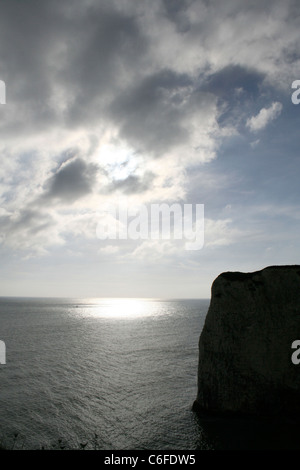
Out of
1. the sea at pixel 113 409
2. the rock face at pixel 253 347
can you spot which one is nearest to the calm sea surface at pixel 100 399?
the sea at pixel 113 409

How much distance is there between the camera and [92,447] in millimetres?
19031

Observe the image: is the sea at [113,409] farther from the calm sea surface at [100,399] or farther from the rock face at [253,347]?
the rock face at [253,347]

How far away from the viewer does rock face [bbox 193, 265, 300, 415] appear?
22.7 meters

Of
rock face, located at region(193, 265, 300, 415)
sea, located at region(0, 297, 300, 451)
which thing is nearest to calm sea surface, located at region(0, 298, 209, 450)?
sea, located at region(0, 297, 300, 451)

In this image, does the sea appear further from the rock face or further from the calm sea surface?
the rock face

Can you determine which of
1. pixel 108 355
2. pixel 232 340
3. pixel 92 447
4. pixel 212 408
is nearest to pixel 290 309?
pixel 232 340

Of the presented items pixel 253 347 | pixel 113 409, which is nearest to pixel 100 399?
pixel 113 409

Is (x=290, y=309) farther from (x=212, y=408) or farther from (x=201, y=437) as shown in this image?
(x=201, y=437)

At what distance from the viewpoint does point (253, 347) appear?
2339 cm

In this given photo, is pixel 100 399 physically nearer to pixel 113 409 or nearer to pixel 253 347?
pixel 113 409

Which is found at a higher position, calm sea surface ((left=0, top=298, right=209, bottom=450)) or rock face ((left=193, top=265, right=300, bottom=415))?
rock face ((left=193, top=265, right=300, bottom=415))
